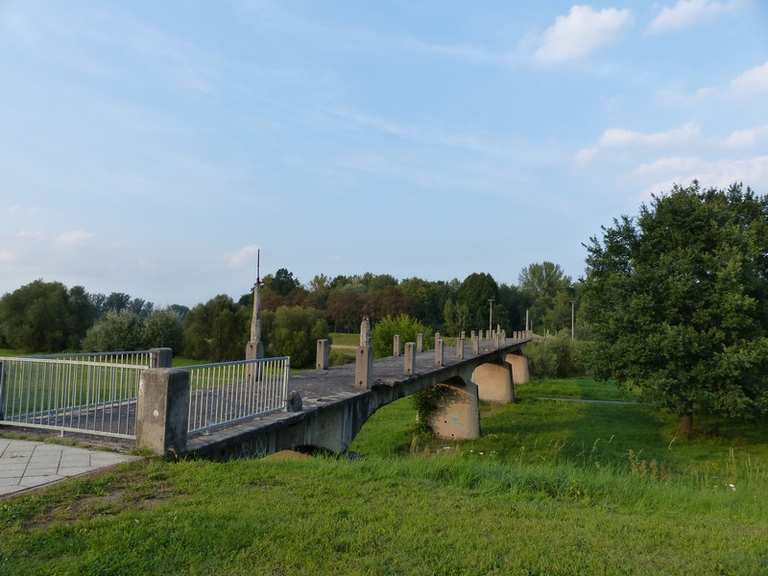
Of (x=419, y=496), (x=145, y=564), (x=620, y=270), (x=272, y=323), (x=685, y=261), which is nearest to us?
(x=145, y=564)

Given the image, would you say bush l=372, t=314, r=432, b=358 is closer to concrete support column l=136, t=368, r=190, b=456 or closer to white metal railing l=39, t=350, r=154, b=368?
white metal railing l=39, t=350, r=154, b=368

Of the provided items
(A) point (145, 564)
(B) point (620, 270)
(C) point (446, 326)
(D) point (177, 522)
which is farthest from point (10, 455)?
(C) point (446, 326)

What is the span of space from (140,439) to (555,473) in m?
5.00

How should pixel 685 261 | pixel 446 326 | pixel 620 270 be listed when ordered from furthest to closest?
1. pixel 446 326
2. pixel 620 270
3. pixel 685 261

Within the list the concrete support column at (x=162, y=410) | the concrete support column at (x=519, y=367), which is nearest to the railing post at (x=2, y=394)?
the concrete support column at (x=162, y=410)

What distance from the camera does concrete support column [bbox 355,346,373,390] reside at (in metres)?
13.7

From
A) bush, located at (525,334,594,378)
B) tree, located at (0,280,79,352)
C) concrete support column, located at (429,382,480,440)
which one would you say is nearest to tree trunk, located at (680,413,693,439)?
concrete support column, located at (429,382,480,440)

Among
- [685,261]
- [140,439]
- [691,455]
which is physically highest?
[685,261]

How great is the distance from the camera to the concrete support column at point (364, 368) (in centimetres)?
1373

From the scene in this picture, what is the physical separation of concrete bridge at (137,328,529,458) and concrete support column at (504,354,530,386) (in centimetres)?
1775

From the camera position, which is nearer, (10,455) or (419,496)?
(419,496)

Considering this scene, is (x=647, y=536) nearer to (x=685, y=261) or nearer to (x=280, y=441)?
(x=280, y=441)

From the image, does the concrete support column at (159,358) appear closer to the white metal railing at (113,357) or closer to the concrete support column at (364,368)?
the white metal railing at (113,357)

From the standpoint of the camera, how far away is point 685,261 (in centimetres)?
1884
